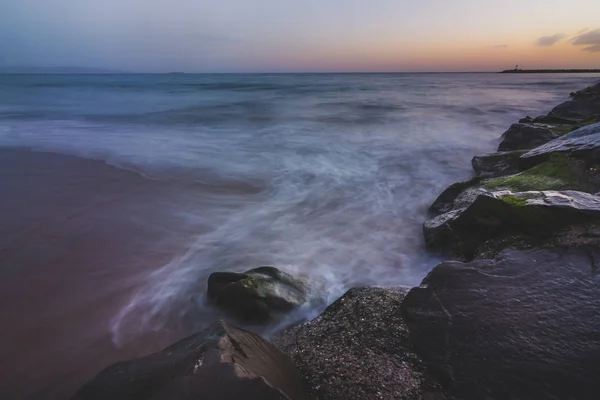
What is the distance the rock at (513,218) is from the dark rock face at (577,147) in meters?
1.58

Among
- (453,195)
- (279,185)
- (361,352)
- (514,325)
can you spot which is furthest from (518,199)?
(279,185)

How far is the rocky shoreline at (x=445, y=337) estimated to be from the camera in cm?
189

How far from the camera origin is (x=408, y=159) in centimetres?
1036

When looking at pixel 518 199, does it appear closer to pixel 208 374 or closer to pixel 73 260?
pixel 208 374

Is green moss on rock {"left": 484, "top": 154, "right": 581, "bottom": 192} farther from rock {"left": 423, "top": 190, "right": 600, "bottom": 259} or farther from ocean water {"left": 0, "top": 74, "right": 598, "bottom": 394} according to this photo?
ocean water {"left": 0, "top": 74, "right": 598, "bottom": 394}

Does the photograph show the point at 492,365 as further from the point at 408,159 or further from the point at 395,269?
the point at 408,159

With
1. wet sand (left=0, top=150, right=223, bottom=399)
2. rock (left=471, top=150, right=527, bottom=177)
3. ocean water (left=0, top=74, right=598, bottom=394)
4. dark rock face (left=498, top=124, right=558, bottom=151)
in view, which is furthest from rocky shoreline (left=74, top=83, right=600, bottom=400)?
dark rock face (left=498, top=124, right=558, bottom=151)

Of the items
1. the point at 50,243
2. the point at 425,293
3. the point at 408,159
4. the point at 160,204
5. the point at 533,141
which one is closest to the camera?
the point at 425,293

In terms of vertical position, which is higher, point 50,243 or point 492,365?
point 492,365

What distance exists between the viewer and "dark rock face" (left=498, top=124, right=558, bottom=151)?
8992 mm

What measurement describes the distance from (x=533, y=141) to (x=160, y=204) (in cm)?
890

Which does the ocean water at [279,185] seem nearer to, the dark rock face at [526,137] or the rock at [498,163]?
the rock at [498,163]

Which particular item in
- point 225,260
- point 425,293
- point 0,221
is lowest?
point 225,260

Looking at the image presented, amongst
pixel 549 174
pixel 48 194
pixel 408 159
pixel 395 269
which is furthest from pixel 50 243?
pixel 408 159
